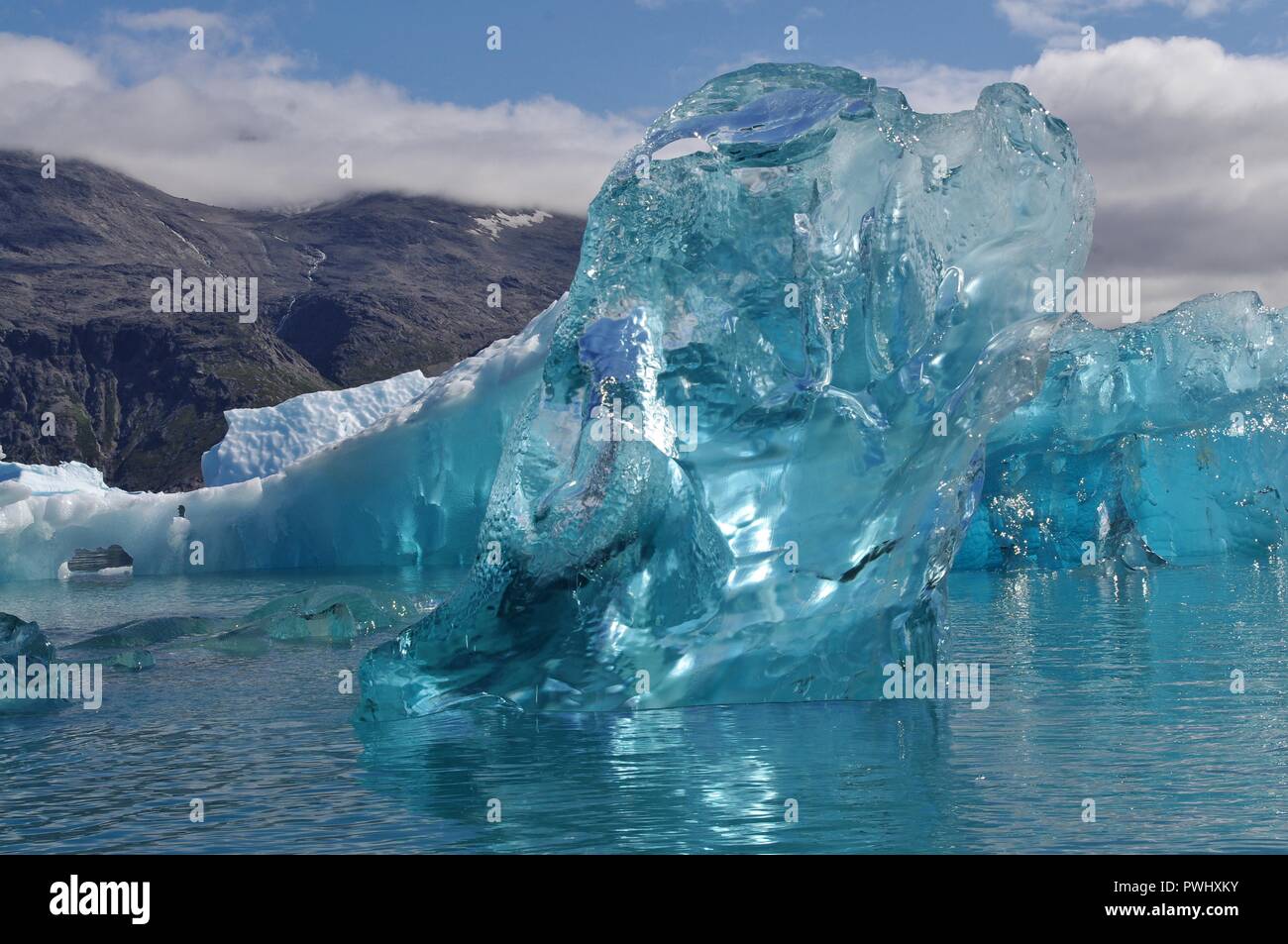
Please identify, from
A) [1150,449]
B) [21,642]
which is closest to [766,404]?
[21,642]

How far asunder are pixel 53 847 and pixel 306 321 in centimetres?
16299

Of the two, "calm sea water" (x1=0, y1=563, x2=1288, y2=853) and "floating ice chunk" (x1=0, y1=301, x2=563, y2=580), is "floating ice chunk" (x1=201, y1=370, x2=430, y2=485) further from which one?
"calm sea water" (x1=0, y1=563, x2=1288, y2=853)

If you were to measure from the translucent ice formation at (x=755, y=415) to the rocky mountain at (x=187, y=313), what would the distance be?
102367 mm

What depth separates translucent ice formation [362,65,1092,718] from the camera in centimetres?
995

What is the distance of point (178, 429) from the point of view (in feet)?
441

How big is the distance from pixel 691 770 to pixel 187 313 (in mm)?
143955

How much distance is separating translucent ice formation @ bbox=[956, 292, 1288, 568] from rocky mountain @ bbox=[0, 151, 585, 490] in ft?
282

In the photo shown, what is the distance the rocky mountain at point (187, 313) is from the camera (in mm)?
135750

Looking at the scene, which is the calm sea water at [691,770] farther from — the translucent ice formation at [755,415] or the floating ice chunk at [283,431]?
the floating ice chunk at [283,431]

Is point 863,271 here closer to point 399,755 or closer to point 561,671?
point 561,671

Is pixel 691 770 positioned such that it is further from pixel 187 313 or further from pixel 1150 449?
pixel 187 313

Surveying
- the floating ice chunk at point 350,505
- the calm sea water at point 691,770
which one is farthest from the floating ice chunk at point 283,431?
the calm sea water at point 691,770

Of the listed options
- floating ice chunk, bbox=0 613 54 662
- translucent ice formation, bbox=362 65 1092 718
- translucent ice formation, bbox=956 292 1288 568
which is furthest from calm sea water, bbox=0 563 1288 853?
translucent ice formation, bbox=956 292 1288 568
